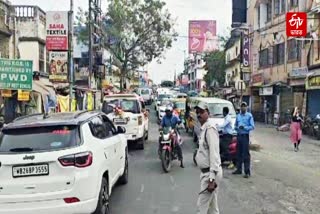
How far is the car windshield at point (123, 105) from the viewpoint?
17.6 meters

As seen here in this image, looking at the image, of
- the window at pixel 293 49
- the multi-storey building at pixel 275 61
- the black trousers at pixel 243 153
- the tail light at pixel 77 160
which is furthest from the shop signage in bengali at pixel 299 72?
the tail light at pixel 77 160

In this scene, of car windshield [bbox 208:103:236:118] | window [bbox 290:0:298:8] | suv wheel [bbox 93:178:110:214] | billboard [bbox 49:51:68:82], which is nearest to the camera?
suv wheel [bbox 93:178:110:214]

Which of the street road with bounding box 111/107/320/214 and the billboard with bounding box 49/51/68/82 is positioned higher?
the billboard with bounding box 49/51/68/82

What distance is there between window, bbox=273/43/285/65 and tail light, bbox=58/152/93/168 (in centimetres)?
2872

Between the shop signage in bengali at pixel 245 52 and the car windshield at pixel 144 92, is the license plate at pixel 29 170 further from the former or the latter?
the car windshield at pixel 144 92

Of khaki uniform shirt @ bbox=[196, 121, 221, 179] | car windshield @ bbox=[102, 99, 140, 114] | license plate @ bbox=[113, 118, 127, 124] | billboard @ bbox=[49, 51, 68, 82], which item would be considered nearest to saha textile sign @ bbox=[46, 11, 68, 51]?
billboard @ bbox=[49, 51, 68, 82]

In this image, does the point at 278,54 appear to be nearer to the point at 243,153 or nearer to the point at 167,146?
the point at 167,146

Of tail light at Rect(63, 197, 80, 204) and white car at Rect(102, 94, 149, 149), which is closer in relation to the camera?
tail light at Rect(63, 197, 80, 204)

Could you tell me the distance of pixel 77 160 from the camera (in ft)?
21.5

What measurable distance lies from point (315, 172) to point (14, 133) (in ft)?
28.6

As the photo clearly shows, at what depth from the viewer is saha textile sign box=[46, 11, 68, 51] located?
66.9 feet

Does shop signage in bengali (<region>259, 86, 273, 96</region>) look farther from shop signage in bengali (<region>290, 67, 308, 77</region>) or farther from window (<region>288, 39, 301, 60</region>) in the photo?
shop signage in bengali (<region>290, 67, 308, 77</region>)

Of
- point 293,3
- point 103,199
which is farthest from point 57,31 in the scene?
point 293,3

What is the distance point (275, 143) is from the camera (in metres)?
20.8
